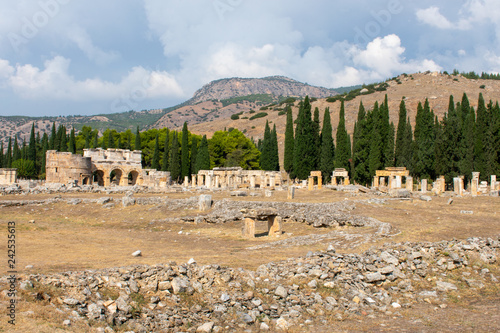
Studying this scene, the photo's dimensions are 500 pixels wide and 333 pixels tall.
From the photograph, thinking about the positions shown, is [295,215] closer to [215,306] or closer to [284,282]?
[284,282]

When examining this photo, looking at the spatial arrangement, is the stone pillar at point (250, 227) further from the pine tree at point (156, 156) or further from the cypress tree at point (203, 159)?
the pine tree at point (156, 156)

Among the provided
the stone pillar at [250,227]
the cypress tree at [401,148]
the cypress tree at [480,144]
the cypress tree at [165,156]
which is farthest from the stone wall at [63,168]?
the cypress tree at [480,144]

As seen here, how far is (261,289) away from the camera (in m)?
8.34

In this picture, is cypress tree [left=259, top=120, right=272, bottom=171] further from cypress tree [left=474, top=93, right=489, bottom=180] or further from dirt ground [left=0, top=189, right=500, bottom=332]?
dirt ground [left=0, top=189, right=500, bottom=332]

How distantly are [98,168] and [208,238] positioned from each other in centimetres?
3261

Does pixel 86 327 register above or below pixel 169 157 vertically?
below

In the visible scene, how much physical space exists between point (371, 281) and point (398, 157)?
40.9 metres

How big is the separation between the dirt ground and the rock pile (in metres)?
0.61

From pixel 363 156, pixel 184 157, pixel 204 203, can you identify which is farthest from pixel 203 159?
pixel 204 203

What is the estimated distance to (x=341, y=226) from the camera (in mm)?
18203

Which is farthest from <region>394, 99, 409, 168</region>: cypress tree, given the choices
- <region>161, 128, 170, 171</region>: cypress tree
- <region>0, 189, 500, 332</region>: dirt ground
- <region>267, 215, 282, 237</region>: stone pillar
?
<region>267, 215, 282, 237</region>: stone pillar

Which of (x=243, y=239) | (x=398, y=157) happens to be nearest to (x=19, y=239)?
(x=243, y=239)

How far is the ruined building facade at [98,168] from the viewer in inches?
1572

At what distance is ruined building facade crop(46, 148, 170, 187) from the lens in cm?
3994
